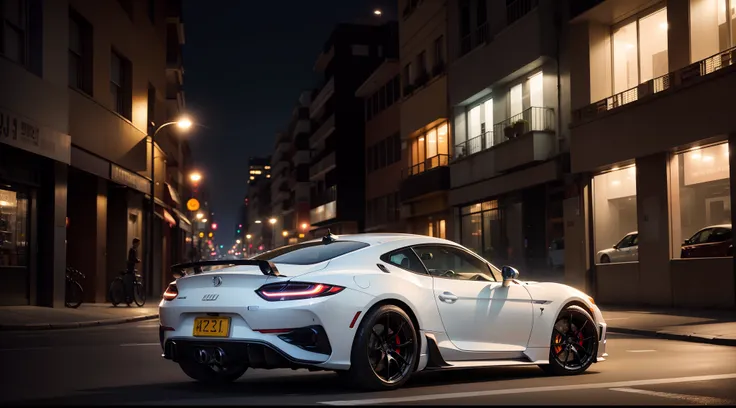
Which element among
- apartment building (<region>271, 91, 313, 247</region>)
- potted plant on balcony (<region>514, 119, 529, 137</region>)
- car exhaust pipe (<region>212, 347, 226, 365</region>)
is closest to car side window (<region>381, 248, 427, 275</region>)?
car exhaust pipe (<region>212, 347, 226, 365</region>)

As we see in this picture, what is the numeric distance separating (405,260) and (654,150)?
17.7 meters

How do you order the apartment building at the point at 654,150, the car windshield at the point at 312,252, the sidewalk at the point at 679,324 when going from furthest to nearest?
the apartment building at the point at 654,150 < the sidewalk at the point at 679,324 < the car windshield at the point at 312,252

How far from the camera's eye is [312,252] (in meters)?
8.91

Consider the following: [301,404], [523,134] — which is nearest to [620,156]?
[523,134]

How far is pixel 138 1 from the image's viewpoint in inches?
1442

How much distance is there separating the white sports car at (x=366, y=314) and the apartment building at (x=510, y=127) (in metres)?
21.5

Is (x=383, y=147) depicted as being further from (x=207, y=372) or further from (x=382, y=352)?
(x=382, y=352)

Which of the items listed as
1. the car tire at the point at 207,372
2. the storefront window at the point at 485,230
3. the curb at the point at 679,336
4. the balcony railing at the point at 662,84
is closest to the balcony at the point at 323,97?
the storefront window at the point at 485,230

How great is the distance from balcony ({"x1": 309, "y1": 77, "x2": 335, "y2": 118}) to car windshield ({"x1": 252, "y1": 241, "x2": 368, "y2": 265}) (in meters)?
66.7

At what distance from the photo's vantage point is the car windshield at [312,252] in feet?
28.4

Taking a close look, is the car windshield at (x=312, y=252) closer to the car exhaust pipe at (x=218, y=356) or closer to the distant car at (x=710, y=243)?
the car exhaust pipe at (x=218, y=356)

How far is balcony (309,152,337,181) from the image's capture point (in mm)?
73562

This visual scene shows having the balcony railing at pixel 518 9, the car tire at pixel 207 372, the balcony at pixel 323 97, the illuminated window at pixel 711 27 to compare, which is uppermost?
the balcony at pixel 323 97

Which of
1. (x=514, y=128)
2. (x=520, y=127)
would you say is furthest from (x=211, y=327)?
(x=514, y=128)
